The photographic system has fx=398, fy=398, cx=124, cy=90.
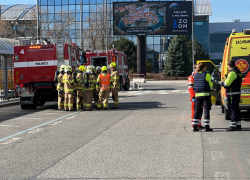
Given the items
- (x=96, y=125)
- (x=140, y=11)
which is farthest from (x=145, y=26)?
(x=96, y=125)

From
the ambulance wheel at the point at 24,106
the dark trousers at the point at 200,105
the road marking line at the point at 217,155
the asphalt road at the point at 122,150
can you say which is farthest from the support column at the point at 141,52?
the road marking line at the point at 217,155

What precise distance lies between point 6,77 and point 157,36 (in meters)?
46.3

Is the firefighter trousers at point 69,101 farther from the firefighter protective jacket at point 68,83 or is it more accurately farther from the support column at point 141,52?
the support column at point 141,52

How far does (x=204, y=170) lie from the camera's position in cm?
602

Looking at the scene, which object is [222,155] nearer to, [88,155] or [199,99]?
[88,155]

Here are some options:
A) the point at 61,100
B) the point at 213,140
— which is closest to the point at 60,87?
the point at 61,100

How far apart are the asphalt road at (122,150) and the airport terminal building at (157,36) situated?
46325mm

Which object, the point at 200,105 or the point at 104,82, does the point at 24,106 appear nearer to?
the point at 104,82

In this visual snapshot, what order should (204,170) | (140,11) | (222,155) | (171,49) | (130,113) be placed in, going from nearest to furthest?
1. (204,170)
2. (222,155)
3. (130,113)
4. (140,11)
5. (171,49)

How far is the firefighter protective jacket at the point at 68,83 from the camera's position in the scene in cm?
1550

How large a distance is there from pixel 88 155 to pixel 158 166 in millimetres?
1519

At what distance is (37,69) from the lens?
54.3 feet

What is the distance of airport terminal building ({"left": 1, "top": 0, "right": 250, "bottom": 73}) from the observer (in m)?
65.6

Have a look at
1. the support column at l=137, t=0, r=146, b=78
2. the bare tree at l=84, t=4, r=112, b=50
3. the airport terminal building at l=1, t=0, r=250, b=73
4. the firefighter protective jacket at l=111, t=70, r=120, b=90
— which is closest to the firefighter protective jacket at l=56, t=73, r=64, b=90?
the firefighter protective jacket at l=111, t=70, r=120, b=90
